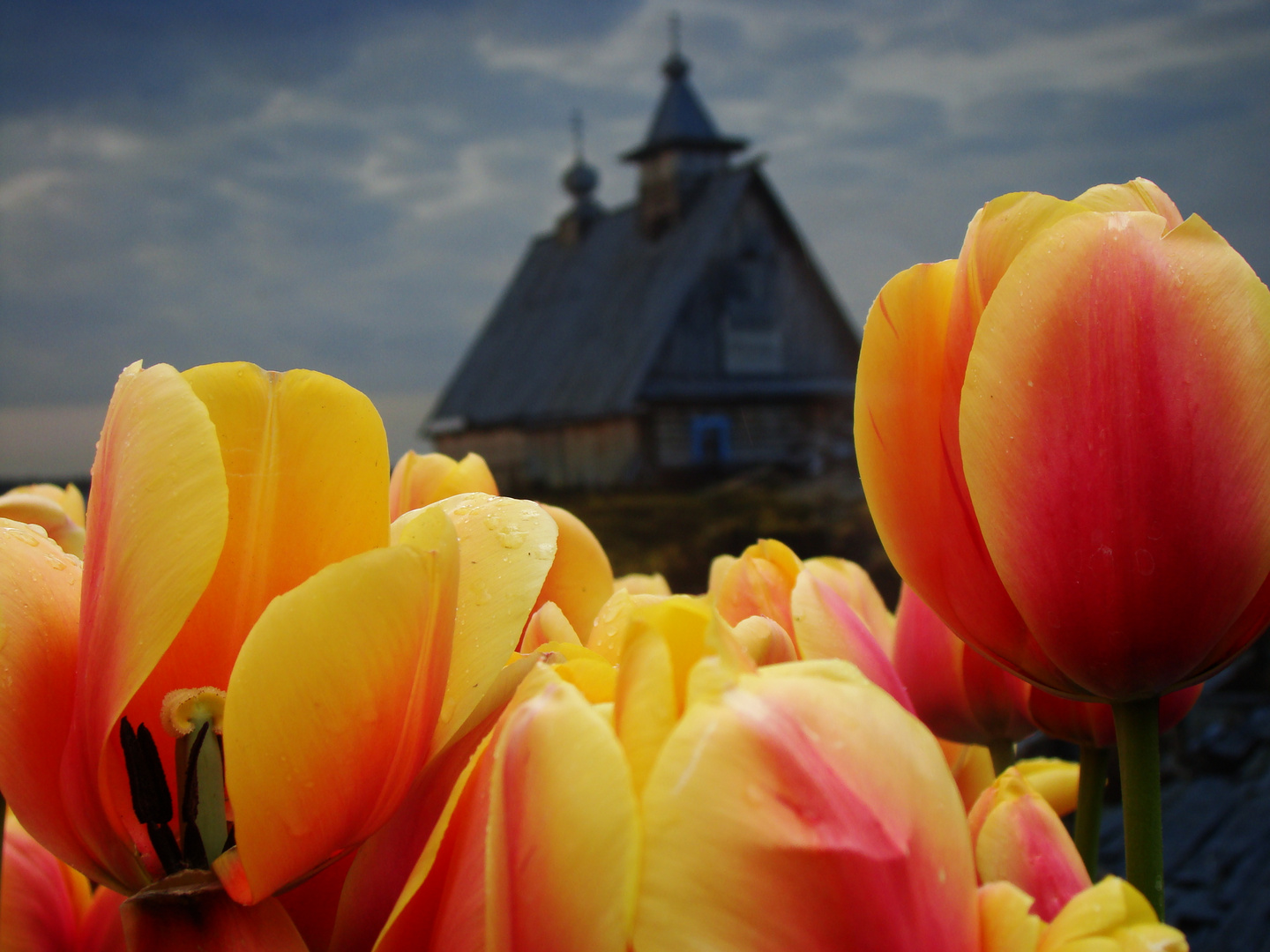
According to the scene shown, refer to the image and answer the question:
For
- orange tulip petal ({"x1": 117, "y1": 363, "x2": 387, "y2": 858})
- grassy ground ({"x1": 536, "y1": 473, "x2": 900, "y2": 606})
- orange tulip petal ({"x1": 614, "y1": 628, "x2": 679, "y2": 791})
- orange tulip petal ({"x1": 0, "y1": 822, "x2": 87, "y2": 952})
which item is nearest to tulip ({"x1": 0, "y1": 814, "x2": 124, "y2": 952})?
orange tulip petal ({"x1": 0, "y1": 822, "x2": 87, "y2": 952})

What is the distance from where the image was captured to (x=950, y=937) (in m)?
0.23

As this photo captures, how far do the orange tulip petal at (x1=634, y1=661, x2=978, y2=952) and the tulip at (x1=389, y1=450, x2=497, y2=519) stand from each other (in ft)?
0.86

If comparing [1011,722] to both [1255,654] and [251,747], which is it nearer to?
[251,747]

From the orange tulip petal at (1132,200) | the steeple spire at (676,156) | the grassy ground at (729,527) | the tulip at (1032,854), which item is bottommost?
the grassy ground at (729,527)

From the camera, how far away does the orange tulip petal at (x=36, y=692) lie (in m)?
0.27

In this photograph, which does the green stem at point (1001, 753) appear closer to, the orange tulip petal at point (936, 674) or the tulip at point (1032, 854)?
the orange tulip petal at point (936, 674)

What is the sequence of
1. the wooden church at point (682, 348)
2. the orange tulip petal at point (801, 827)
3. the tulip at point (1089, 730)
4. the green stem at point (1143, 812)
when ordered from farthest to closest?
1. the wooden church at point (682, 348)
2. the tulip at point (1089, 730)
3. the green stem at point (1143, 812)
4. the orange tulip petal at point (801, 827)

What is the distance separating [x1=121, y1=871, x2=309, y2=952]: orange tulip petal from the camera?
25 cm

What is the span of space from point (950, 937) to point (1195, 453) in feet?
0.49

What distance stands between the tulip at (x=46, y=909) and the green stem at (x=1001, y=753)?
383mm

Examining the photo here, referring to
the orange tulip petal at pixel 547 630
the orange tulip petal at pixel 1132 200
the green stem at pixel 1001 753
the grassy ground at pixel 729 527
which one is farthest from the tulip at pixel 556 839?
the grassy ground at pixel 729 527

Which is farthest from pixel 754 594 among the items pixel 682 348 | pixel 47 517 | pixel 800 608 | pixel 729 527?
pixel 682 348

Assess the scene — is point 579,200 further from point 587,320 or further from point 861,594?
point 861,594

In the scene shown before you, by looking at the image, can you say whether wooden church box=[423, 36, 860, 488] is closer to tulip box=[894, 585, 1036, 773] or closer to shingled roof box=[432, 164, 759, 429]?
shingled roof box=[432, 164, 759, 429]
